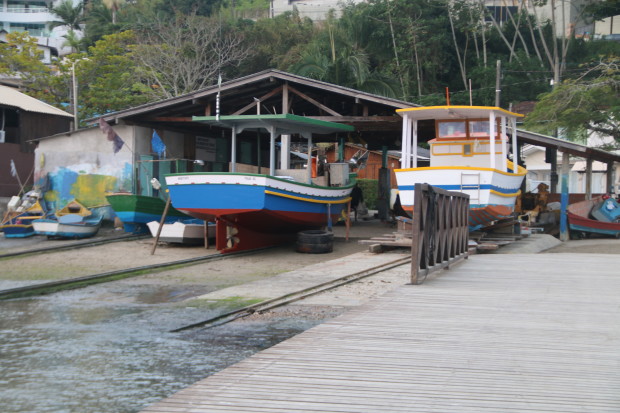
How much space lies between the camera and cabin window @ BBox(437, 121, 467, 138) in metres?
15.9

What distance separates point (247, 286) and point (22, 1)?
7561 cm

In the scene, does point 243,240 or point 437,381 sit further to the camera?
point 243,240

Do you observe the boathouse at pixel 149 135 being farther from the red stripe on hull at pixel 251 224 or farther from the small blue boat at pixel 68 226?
the red stripe on hull at pixel 251 224

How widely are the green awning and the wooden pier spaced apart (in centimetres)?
883

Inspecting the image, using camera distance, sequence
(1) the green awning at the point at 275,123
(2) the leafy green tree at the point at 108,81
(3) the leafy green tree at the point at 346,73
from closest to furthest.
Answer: (1) the green awning at the point at 275,123 → (3) the leafy green tree at the point at 346,73 → (2) the leafy green tree at the point at 108,81

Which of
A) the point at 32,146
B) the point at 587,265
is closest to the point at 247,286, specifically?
the point at 587,265

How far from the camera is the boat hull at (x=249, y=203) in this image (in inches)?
572

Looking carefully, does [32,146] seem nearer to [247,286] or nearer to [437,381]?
[247,286]

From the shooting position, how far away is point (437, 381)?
4.18 metres

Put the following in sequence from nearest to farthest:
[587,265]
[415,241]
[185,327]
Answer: [185,327], [415,241], [587,265]

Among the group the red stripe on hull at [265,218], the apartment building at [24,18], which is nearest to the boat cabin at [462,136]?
the red stripe on hull at [265,218]

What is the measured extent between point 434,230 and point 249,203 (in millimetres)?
6393

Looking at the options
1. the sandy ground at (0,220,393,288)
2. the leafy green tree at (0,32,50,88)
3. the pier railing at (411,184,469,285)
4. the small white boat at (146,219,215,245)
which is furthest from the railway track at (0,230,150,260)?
the leafy green tree at (0,32,50,88)

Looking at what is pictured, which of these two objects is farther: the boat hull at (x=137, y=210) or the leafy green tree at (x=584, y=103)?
the leafy green tree at (x=584, y=103)
